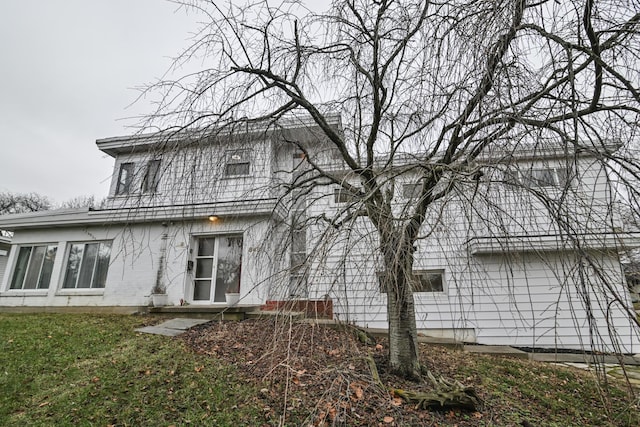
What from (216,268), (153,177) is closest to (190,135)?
(153,177)

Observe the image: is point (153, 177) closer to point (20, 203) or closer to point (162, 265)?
point (162, 265)

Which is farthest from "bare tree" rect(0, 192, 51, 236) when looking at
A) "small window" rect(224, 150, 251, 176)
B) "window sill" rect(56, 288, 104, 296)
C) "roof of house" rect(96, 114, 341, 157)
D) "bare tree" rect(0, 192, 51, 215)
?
"small window" rect(224, 150, 251, 176)

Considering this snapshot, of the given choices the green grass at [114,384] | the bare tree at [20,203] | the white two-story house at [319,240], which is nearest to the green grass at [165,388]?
the green grass at [114,384]

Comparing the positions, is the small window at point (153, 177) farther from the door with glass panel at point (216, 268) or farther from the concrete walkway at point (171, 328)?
the door with glass panel at point (216, 268)

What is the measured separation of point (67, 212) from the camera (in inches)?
397

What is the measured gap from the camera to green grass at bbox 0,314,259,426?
3102 mm

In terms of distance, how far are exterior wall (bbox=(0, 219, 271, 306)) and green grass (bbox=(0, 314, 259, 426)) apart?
2.76 meters

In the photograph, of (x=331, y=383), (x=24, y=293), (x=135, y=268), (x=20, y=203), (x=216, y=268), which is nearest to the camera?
(x=331, y=383)

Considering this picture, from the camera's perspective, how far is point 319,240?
231 cm

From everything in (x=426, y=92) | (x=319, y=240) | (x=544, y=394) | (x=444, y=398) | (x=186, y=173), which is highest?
(x=426, y=92)

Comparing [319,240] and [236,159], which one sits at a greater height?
[236,159]

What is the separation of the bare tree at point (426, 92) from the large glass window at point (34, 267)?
9317 mm

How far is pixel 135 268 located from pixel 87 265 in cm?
181

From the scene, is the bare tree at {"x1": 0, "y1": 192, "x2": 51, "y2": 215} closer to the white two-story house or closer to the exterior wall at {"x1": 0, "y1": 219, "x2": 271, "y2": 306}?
the white two-story house
